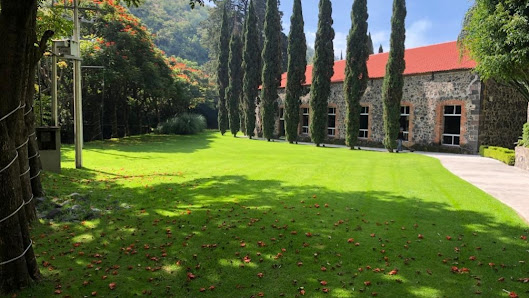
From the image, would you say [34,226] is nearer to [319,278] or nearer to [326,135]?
[319,278]

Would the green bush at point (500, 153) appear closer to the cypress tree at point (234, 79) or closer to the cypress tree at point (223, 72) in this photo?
the cypress tree at point (234, 79)

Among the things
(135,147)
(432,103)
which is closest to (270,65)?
(135,147)

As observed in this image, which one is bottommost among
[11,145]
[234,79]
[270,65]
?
[11,145]

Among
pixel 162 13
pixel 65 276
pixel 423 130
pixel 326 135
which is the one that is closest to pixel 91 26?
pixel 326 135

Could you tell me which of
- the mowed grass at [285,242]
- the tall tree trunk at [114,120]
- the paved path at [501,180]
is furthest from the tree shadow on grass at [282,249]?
the tall tree trunk at [114,120]

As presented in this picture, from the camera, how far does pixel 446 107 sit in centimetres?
1972

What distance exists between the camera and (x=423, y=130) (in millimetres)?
20719

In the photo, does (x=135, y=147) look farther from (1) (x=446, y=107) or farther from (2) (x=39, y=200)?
(1) (x=446, y=107)

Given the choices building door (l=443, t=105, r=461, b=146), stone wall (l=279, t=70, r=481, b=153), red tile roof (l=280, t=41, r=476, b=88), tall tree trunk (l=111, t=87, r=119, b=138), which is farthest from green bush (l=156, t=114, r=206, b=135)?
building door (l=443, t=105, r=461, b=146)

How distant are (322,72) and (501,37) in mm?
13239

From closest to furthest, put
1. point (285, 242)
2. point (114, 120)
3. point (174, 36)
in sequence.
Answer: point (285, 242) → point (114, 120) → point (174, 36)

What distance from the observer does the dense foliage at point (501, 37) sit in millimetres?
10836

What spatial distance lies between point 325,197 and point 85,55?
847 inches

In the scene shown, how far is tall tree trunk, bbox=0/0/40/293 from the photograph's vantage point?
140 inches
